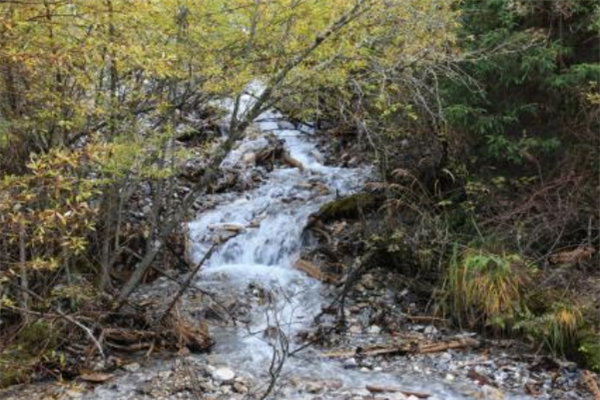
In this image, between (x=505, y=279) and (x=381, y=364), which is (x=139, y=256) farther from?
(x=505, y=279)

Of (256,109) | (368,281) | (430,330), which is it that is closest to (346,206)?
(368,281)

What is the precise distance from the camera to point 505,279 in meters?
6.73

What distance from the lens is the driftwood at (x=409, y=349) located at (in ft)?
21.2

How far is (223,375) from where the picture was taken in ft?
19.4

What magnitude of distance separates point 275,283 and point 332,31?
3.63m

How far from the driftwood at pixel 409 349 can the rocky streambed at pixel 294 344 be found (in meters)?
0.01

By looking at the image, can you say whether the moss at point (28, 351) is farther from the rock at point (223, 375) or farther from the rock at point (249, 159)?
the rock at point (249, 159)

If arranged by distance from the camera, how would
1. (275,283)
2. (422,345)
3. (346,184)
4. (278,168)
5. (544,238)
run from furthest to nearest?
(278,168), (346,184), (275,283), (544,238), (422,345)

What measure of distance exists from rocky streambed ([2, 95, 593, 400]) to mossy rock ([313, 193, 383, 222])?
25 cm

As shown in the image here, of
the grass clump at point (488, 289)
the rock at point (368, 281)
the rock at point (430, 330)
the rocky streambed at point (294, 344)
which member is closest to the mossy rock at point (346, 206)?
the rocky streambed at point (294, 344)

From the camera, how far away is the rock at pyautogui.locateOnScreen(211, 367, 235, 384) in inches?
229

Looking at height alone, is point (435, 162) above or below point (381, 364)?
above

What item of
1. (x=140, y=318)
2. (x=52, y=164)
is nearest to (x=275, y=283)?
(x=140, y=318)

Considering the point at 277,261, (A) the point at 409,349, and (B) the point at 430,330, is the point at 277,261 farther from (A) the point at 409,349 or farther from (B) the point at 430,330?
(A) the point at 409,349
